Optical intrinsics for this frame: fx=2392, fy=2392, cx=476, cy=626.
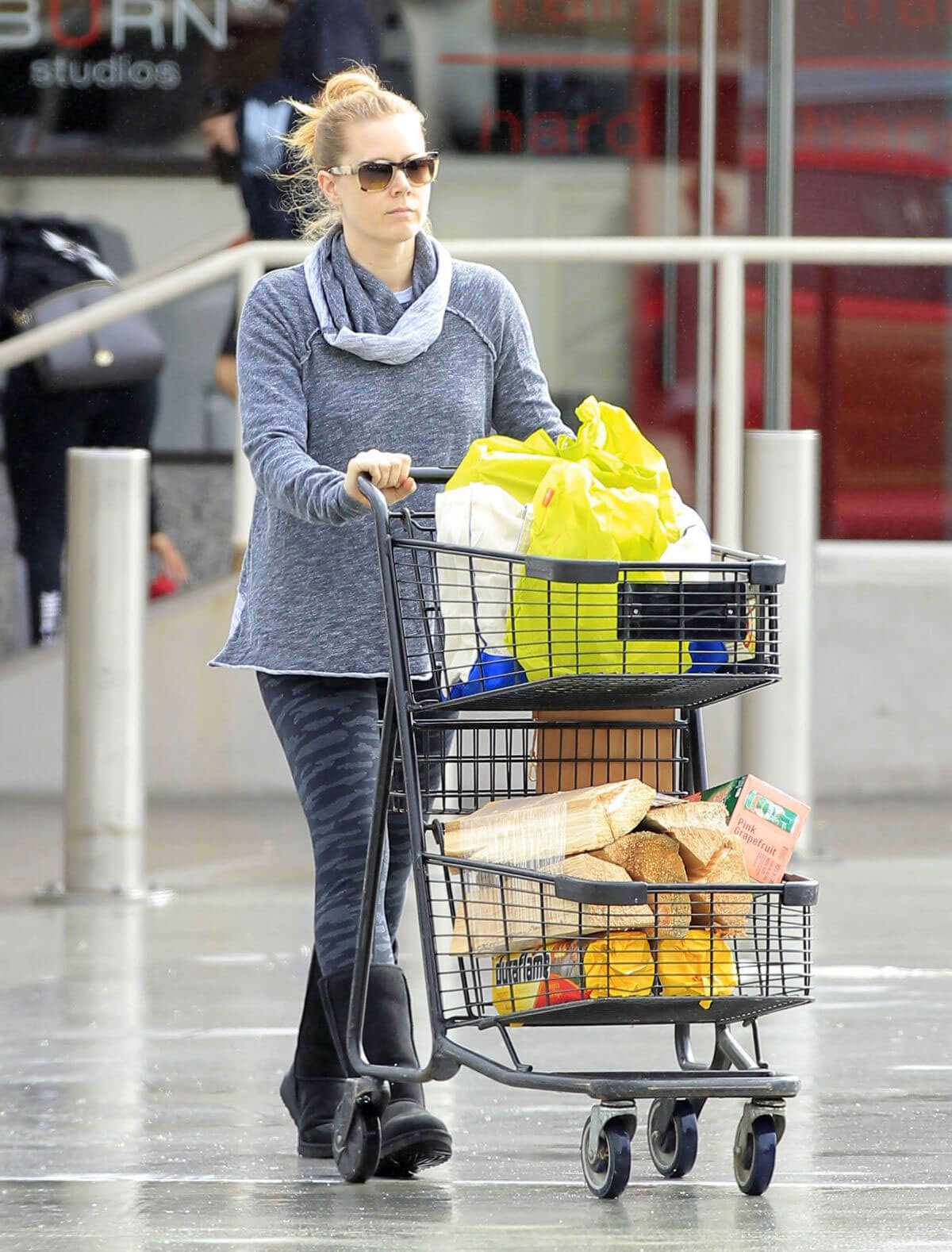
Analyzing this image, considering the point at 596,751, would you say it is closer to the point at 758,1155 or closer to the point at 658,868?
the point at 658,868

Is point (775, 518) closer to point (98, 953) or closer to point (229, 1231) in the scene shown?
point (98, 953)

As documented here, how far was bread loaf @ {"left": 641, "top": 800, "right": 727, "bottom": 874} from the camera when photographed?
11.6 feet

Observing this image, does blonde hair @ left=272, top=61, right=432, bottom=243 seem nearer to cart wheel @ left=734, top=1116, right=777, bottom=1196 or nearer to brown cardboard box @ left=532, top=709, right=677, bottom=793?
brown cardboard box @ left=532, top=709, right=677, bottom=793

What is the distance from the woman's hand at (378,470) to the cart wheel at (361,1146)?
97 centimetres

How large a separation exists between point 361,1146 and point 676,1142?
1.67 feet

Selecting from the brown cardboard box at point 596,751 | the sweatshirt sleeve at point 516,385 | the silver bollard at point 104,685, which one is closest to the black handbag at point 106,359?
the silver bollard at point 104,685

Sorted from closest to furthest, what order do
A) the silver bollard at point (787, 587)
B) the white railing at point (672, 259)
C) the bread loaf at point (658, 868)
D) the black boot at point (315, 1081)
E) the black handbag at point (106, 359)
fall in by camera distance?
the bread loaf at point (658, 868) < the black boot at point (315, 1081) < the silver bollard at point (787, 587) < the white railing at point (672, 259) < the black handbag at point (106, 359)

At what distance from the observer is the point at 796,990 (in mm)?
3551

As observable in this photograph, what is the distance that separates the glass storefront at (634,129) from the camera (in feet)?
27.6

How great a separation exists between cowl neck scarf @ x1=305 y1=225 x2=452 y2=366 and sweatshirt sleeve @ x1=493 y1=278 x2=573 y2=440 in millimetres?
143

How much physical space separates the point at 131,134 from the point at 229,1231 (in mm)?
6355

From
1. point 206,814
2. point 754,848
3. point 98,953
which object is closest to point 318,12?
point 206,814

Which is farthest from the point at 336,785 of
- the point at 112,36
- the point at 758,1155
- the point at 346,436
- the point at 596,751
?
the point at 112,36

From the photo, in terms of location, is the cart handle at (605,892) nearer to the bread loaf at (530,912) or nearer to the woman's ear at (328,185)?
the bread loaf at (530,912)
